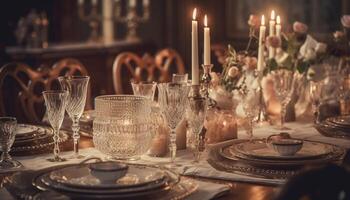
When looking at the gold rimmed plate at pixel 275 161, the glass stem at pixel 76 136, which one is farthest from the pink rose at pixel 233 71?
the glass stem at pixel 76 136

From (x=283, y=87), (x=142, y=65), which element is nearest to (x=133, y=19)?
(x=142, y=65)

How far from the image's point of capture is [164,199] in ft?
5.48

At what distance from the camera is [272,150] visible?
2176mm

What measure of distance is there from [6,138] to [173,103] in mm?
447

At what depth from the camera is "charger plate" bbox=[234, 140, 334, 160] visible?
79.4 inches

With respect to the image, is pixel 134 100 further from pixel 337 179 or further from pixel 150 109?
pixel 337 179

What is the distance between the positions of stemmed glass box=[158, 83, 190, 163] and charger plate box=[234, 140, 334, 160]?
0.58ft

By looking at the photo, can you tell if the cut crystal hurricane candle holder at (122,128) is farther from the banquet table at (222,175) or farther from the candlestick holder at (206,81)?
the candlestick holder at (206,81)

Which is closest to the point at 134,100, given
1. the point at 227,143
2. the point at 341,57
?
the point at 227,143

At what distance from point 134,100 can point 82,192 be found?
60cm

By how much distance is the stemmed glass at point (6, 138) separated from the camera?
2000 millimetres

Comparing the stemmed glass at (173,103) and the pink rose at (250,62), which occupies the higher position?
the pink rose at (250,62)

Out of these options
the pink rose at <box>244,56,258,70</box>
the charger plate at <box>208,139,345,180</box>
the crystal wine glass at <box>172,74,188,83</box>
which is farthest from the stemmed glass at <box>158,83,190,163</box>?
the pink rose at <box>244,56,258,70</box>

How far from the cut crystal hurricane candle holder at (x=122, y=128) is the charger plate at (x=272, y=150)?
0.83ft
